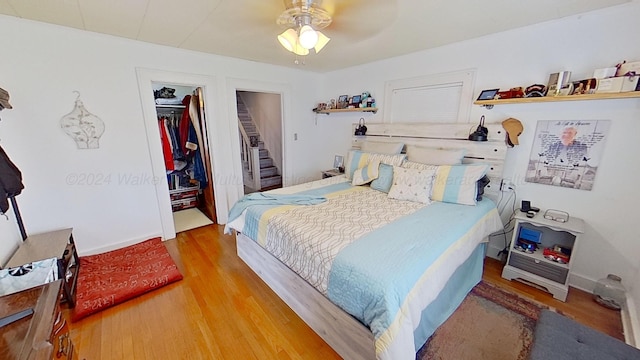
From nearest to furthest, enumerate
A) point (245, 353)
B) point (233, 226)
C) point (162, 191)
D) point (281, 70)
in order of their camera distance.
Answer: point (245, 353) → point (233, 226) → point (162, 191) → point (281, 70)

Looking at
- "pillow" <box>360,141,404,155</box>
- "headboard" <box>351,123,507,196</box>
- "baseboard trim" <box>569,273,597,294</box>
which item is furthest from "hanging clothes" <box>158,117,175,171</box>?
"baseboard trim" <box>569,273,597,294</box>

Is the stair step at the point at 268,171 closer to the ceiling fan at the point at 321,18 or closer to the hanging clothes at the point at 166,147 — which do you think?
the hanging clothes at the point at 166,147

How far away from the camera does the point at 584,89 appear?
1.83 meters

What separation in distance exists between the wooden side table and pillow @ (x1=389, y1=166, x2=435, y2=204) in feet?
9.13

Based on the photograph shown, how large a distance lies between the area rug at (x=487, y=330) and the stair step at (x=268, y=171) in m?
4.31

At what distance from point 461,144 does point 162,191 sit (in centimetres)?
352

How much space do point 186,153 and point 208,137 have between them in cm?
76

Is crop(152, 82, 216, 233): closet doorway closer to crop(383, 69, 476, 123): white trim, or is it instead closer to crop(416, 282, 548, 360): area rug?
crop(383, 69, 476, 123): white trim

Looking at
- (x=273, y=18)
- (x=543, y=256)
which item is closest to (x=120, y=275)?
(x=273, y=18)

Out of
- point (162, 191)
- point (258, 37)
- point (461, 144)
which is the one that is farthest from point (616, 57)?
point (162, 191)

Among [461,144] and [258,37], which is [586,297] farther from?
[258,37]

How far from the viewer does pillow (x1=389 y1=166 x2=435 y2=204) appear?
2.30 m

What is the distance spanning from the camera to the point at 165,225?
300 centimetres

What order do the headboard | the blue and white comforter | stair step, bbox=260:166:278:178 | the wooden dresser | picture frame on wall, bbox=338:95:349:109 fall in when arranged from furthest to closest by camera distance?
stair step, bbox=260:166:278:178, picture frame on wall, bbox=338:95:349:109, the headboard, the blue and white comforter, the wooden dresser
